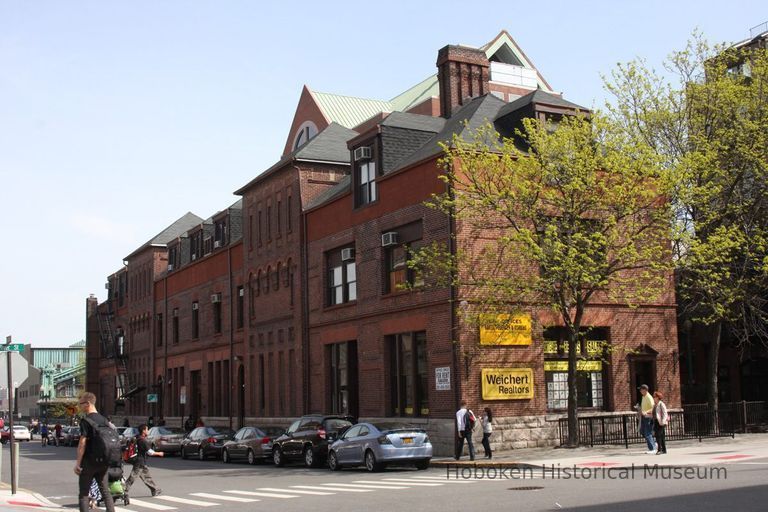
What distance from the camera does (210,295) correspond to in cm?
5462

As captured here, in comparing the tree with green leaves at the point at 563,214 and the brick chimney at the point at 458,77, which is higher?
the brick chimney at the point at 458,77

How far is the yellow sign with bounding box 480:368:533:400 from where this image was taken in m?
29.6

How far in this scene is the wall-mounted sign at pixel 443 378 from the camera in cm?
2984

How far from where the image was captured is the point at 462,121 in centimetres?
3431

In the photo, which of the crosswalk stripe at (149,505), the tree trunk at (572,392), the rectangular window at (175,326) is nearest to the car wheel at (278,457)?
the tree trunk at (572,392)

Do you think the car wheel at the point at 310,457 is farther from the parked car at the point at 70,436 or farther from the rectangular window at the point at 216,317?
the parked car at the point at 70,436

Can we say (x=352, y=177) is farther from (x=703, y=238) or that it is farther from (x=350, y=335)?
(x=703, y=238)

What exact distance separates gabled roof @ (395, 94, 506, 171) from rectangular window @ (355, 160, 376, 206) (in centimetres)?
172

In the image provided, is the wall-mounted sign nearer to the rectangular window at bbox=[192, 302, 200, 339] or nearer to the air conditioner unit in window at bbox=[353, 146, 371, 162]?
the air conditioner unit in window at bbox=[353, 146, 371, 162]

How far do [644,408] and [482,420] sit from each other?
16.9ft

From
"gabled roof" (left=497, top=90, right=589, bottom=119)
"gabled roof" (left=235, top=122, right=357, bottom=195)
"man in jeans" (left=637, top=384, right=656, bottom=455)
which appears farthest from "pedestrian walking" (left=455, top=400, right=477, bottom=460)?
"gabled roof" (left=235, top=122, right=357, bottom=195)

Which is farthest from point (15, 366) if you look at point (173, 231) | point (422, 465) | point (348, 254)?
point (173, 231)

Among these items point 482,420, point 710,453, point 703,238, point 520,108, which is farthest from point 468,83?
point 710,453

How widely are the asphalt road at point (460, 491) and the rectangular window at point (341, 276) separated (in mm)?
11412
